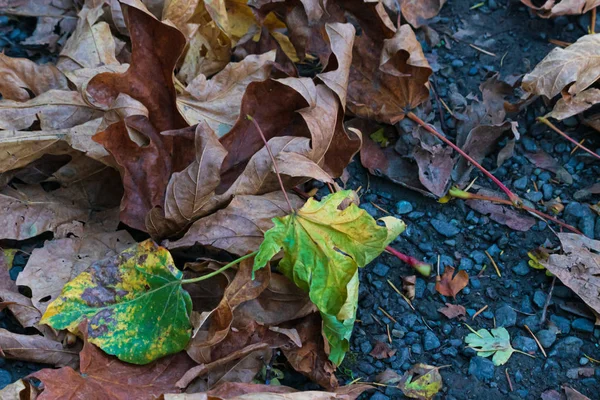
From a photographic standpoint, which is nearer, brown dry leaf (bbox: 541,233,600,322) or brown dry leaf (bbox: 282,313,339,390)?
brown dry leaf (bbox: 282,313,339,390)

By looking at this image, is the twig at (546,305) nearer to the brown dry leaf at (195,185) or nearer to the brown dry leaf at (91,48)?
the brown dry leaf at (195,185)

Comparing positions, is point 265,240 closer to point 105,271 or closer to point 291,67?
point 105,271

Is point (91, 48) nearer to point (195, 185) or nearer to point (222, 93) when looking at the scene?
point (222, 93)

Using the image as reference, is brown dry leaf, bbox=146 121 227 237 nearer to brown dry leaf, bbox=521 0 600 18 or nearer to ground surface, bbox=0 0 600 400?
ground surface, bbox=0 0 600 400

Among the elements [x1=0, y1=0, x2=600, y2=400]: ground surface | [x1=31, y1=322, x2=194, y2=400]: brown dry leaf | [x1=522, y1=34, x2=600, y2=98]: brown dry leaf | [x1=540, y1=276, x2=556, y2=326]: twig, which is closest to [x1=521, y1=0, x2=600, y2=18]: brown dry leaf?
[x1=0, y1=0, x2=600, y2=400]: ground surface

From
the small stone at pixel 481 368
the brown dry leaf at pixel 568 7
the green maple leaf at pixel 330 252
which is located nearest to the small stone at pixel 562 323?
the small stone at pixel 481 368

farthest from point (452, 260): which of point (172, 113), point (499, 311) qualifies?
point (172, 113)
